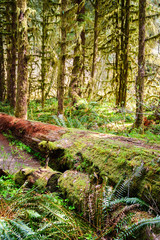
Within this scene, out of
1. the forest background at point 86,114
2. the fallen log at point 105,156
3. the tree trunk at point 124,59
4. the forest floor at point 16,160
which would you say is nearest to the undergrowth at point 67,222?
the forest background at point 86,114

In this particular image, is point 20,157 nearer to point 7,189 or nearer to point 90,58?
point 7,189

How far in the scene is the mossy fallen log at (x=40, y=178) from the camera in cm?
362

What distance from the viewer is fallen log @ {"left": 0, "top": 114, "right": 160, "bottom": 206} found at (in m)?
2.78

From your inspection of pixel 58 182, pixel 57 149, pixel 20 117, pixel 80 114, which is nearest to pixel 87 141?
pixel 57 149

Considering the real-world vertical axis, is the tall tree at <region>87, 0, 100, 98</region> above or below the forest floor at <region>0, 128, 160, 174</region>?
above

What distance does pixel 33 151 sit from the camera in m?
6.11

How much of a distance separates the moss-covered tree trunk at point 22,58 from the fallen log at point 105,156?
237cm

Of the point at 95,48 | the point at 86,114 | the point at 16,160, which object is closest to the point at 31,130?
the point at 16,160

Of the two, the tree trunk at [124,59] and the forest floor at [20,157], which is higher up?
the tree trunk at [124,59]

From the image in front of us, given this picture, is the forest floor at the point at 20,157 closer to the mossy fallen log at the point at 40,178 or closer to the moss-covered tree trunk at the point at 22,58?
the mossy fallen log at the point at 40,178

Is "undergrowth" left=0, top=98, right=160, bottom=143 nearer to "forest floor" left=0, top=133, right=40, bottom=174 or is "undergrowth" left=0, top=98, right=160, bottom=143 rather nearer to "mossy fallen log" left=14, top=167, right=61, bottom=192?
"forest floor" left=0, top=133, right=40, bottom=174

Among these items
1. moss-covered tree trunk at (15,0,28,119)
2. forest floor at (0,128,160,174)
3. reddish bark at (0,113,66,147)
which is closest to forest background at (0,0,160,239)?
moss-covered tree trunk at (15,0,28,119)

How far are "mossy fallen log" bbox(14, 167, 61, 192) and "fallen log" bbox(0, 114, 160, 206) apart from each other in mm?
569

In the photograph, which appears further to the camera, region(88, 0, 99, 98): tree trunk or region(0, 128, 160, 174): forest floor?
region(88, 0, 99, 98): tree trunk
